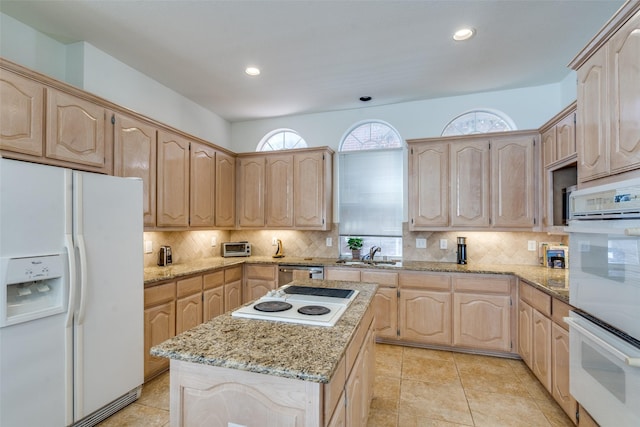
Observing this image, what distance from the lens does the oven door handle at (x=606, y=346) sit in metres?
1.20

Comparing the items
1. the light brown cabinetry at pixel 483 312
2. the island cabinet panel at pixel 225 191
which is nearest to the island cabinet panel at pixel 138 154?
the island cabinet panel at pixel 225 191

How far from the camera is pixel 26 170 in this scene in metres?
1.69

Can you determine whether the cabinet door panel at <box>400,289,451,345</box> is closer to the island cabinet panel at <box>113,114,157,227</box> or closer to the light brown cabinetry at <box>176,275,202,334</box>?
the light brown cabinetry at <box>176,275,202,334</box>

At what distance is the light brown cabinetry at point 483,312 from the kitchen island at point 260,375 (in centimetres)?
217

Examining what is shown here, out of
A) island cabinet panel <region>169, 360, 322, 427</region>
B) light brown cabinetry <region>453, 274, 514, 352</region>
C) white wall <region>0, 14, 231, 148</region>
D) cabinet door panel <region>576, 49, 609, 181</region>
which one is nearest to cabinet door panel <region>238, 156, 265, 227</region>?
white wall <region>0, 14, 231, 148</region>

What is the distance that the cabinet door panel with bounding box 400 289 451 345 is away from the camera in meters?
3.17

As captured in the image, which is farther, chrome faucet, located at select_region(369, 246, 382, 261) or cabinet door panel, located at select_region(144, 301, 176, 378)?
chrome faucet, located at select_region(369, 246, 382, 261)

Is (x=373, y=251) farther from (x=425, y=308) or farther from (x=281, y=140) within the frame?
(x=281, y=140)

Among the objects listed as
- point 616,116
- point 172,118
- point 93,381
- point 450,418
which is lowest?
point 450,418

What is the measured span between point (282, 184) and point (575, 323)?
10.6 ft

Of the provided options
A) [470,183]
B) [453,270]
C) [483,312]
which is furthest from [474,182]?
[483,312]

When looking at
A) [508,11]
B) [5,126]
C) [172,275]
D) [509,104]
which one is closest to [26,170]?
[5,126]

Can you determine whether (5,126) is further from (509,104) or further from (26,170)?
(509,104)

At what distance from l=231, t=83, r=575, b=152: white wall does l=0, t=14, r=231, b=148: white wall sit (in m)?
1.10
